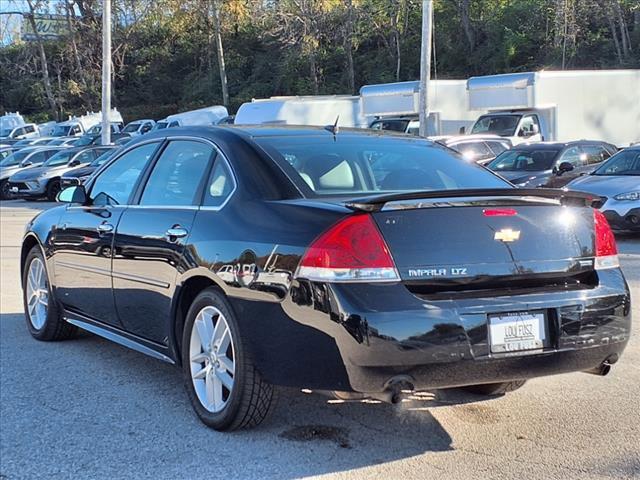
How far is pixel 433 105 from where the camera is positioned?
83.7ft

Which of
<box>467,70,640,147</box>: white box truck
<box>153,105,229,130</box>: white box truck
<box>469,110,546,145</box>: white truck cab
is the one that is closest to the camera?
<box>469,110,546,145</box>: white truck cab

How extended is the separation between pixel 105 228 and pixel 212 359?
5.18 feet

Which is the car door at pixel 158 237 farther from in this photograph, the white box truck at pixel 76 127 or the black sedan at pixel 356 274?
the white box truck at pixel 76 127


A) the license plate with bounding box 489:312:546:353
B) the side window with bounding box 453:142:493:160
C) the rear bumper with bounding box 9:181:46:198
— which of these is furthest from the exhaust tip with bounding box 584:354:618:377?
the rear bumper with bounding box 9:181:46:198

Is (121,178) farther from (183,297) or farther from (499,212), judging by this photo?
(499,212)

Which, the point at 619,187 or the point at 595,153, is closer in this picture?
the point at 619,187

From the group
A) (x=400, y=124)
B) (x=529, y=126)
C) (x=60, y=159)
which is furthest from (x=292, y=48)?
(x=529, y=126)

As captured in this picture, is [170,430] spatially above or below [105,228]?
below

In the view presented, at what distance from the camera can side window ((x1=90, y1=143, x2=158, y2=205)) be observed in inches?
224

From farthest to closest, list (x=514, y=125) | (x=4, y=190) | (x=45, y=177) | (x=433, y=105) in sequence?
(x=4, y=190), (x=433, y=105), (x=45, y=177), (x=514, y=125)

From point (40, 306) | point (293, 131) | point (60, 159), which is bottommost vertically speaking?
point (60, 159)

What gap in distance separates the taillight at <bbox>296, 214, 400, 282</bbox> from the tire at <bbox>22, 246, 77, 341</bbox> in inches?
133

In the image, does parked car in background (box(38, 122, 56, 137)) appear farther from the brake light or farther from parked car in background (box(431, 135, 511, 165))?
the brake light

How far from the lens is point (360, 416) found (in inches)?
185
